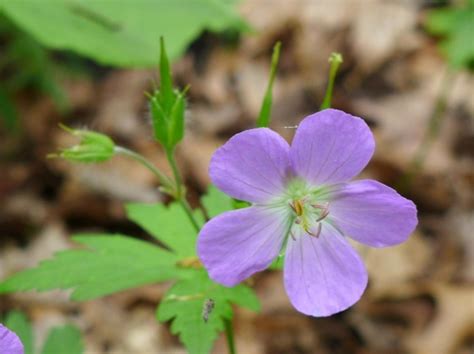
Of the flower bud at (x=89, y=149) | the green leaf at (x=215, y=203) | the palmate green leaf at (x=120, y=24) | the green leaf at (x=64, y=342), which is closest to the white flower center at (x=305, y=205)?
the green leaf at (x=215, y=203)

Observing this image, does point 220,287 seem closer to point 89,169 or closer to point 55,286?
point 55,286

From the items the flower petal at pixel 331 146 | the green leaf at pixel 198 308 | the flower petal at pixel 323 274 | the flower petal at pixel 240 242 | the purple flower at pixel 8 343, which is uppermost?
the flower petal at pixel 331 146

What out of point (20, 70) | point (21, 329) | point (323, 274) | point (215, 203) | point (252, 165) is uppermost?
point (252, 165)

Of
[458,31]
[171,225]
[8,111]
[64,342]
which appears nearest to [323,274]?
[171,225]

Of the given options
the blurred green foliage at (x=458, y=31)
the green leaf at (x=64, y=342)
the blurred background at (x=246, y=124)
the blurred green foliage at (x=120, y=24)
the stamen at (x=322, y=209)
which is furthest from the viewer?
the blurred green foliage at (x=458, y=31)

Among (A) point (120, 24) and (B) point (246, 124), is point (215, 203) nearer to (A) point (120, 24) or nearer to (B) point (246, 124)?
(A) point (120, 24)

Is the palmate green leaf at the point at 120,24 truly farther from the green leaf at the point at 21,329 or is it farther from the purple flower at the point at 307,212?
the purple flower at the point at 307,212
